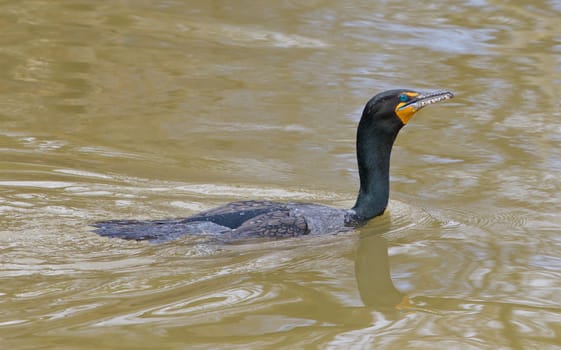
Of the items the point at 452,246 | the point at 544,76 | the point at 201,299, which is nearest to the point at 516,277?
the point at 452,246

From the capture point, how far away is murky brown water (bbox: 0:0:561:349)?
17.4ft

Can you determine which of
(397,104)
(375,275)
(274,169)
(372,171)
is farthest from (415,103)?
(274,169)

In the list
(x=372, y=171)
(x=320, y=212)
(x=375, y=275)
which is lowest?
(x=375, y=275)

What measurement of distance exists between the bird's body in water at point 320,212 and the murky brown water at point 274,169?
121 mm

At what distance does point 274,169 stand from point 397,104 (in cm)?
169

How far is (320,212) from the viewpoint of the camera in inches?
272

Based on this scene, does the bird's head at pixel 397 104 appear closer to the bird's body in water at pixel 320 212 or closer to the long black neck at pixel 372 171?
the bird's body in water at pixel 320 212

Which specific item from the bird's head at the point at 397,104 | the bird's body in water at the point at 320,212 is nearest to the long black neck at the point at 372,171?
the bird's body in water at the point at 320,212

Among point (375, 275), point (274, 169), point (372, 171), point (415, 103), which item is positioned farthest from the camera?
point (274, 169)

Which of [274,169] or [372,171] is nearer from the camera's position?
[372,171]

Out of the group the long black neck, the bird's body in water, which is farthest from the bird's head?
the long black neck

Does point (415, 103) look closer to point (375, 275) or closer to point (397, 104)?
point (397, 104)

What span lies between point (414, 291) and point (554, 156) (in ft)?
10.3

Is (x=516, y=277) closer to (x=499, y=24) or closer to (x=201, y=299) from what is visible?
(x=201, y=299)
